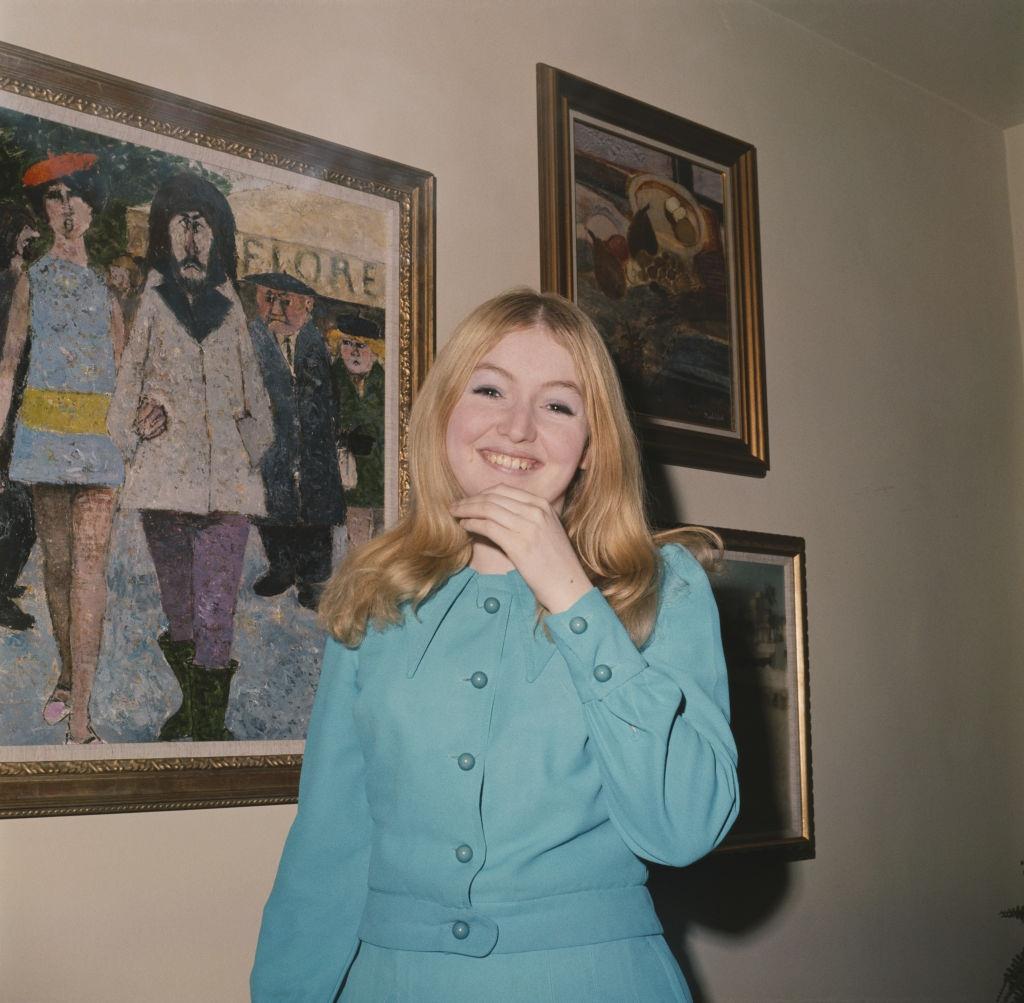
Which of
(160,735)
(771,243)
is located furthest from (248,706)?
(771,243)

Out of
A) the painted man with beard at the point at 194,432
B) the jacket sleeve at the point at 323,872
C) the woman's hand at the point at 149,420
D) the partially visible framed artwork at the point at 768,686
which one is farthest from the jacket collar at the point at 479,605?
the partially visible framed artwork at the point at 768,686

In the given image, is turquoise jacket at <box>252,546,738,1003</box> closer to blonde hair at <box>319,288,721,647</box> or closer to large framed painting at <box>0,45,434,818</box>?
blonde hair at <box>319,288,721,647</box>

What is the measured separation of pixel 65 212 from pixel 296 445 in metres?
0.65

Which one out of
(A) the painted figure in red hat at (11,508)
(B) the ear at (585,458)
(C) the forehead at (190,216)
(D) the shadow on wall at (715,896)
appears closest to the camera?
(B) the ear at (585,458)

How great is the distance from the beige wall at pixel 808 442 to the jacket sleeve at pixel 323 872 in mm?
559

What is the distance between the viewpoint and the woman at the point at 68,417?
219cm

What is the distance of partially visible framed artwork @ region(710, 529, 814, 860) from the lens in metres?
3.33

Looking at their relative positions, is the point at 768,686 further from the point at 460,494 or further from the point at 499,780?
the point at 499,780

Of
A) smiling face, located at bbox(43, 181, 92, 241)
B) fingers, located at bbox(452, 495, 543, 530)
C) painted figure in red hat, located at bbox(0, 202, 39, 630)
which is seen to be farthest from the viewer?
smiling face, located at bbox(43, 181, 92, 241)

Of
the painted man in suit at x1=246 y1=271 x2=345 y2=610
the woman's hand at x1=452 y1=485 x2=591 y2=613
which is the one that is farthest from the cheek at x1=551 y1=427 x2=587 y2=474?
the painted man in suit at x1=246 y1=271 x2=345 y2=610

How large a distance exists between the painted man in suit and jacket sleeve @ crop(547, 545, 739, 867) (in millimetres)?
1034

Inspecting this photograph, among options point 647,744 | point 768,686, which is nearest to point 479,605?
point 647,744

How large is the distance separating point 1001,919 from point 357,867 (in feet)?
9.93

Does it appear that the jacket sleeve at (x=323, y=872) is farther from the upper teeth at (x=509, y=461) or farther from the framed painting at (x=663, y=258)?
the framed painting at (x=663, y=258)
